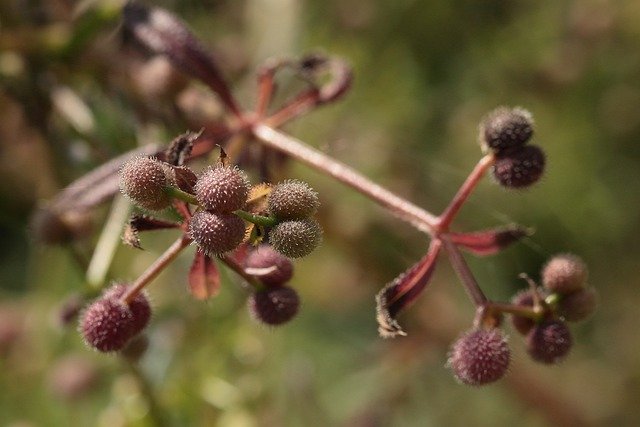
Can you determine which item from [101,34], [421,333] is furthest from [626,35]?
[101,34]

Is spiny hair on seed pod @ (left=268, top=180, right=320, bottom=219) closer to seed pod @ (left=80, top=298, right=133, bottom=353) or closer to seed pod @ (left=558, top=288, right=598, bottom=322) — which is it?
seed pod @ (left=80, top=298, right=133, bottom=353)

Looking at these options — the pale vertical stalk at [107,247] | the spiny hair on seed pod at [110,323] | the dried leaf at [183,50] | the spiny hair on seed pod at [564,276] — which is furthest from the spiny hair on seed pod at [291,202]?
the pale vertical stalk at [107,247]

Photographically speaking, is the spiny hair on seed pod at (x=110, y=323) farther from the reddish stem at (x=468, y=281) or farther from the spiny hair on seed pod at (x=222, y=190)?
the reddish stem at (x=468, y=281)

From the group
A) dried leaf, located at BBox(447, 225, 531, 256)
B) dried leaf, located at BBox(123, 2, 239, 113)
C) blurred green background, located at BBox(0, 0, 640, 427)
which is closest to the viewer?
dried leaf, located at BBox(447, 225, 531, 256)

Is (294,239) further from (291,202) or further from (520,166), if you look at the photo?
(520,166)

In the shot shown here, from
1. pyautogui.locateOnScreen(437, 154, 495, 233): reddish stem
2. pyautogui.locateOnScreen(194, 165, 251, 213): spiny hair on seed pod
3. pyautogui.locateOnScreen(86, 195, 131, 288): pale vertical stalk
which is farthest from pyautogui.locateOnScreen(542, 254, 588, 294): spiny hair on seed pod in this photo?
pyautogui.locateOnScreen(86, 195, 131, 288): pale vertical stalk

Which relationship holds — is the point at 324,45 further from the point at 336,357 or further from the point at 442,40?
the point at 336,357
